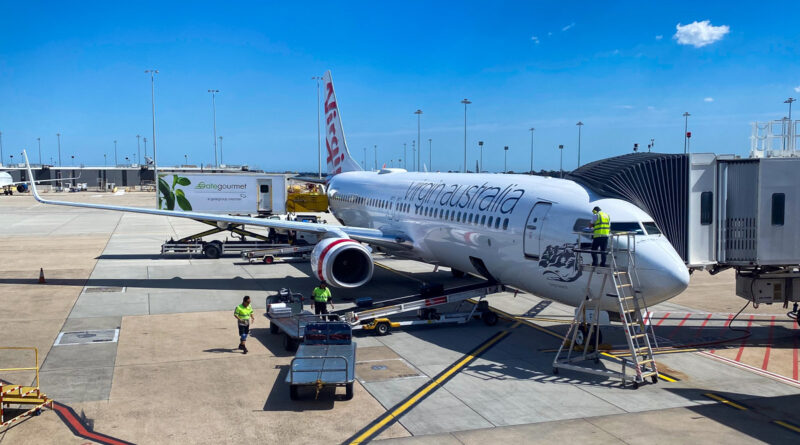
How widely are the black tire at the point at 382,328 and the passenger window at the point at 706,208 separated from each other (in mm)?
9177

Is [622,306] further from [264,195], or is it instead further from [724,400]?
[264,195]

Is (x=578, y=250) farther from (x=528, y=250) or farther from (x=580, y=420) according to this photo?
(x=580, y=420)

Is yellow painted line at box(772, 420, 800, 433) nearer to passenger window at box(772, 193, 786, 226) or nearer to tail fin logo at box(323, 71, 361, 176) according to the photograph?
passenger window at box(772, 193, 786, 226)

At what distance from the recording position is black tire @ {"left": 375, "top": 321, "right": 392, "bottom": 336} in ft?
60.5

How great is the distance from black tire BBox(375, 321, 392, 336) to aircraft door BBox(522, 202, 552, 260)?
4.47 meters

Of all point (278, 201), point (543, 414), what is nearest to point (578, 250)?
point (543, 414)

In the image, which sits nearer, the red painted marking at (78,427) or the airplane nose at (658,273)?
the red painted marking at (78,427)

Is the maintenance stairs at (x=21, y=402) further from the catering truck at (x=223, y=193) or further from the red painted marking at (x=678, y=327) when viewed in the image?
the catering truck at (x=223, y=193)

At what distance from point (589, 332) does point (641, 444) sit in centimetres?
472

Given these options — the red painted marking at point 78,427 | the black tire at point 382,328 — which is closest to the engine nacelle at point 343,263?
the black tire at point 382,328

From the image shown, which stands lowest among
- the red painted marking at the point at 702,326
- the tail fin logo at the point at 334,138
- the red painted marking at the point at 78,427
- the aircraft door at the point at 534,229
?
the red painted marking at the point at 702,326

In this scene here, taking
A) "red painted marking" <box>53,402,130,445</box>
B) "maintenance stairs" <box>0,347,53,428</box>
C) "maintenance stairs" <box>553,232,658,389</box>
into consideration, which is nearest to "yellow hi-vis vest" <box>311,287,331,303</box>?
"maintenance stairs" <box>553,232,658,389</box>

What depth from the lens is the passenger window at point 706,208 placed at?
1781 centimetres

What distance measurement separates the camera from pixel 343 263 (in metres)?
22.8
